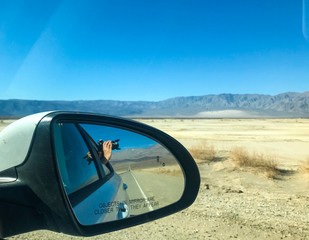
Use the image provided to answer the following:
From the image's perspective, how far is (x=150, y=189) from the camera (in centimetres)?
293

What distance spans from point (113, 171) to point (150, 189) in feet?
1.02

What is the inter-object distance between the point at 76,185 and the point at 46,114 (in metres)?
0.56

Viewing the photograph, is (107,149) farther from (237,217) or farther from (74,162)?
(237,217)

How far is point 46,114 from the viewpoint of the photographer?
2.24 metres

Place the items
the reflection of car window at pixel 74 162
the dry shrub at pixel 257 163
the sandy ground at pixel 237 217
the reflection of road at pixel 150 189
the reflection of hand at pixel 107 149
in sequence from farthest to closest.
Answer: the dry shrub at pixel 257 163 < the sandy ground at pixel 237 217 < the reflection of road at pixel 150 189 < the reflection of hand at pixel 107 149 < the reflection of car window at pixel 74 162

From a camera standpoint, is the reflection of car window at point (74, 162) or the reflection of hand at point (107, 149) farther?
the reflection of hand at point (107, 149)

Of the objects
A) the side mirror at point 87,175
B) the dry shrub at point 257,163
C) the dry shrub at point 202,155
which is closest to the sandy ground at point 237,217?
the dry shrub at point 257,163

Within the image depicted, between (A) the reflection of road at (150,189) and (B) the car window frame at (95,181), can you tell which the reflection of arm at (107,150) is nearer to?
(B) the car window frame at (95,181)

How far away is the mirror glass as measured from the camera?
2475 millimetres

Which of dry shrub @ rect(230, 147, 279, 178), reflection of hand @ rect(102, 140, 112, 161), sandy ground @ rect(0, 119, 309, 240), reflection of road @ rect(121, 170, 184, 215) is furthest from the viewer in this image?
dry shrub @ rect(230, 147, 279, 178)

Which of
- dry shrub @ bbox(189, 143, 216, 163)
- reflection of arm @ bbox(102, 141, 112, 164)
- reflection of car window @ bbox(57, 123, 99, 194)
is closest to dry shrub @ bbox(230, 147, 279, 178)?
dry shrub @ bbox(189, 143, 216, 163)

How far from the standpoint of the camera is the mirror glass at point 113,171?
2.47 m

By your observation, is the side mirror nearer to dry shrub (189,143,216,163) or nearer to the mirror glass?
the mirror glass

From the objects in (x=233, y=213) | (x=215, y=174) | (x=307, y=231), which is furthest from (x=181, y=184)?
(x=215, y=174)
